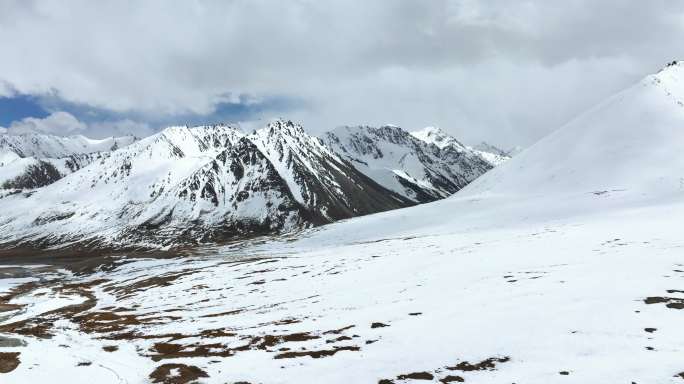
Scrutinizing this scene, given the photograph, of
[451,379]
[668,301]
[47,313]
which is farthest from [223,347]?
[47,313]

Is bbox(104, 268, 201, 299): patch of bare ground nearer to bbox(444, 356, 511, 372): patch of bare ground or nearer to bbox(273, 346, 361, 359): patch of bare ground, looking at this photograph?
bbox(273, 346, 361, 359): patch of bare ground

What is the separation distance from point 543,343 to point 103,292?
10992 centimetres

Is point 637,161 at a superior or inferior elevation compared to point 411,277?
superior

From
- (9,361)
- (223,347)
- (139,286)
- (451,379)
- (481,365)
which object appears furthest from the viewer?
(139,286)

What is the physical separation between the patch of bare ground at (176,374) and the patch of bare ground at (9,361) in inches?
372

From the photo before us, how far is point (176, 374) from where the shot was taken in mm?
29109

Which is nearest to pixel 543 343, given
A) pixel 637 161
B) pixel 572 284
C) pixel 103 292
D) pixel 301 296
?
pixel 572 284

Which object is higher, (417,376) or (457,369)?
(457,369)

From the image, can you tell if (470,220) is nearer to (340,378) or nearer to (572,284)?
(572,284)

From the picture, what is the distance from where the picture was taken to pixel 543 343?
25.3m

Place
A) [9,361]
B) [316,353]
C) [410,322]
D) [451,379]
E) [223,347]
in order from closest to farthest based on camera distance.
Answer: [451,379] → [316,353] → [9,361] → [410,322] → [223,347]

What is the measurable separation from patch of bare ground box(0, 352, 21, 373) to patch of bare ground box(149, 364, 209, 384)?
9.44m

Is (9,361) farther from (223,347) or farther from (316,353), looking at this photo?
(316,353)

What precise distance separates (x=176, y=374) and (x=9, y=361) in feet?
42.6
